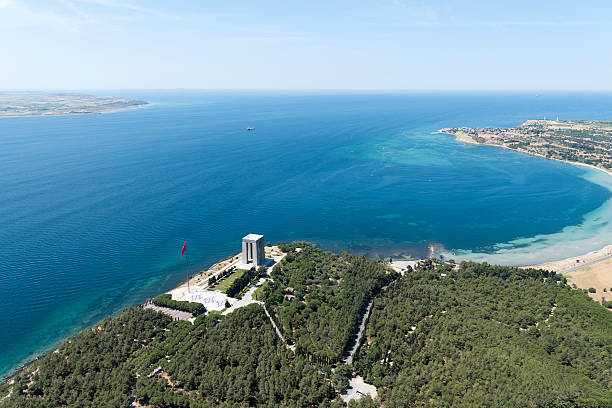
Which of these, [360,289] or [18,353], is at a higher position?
[360,289]

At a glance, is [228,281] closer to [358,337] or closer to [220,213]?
[358,337]

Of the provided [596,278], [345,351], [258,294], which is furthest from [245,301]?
[596,278]

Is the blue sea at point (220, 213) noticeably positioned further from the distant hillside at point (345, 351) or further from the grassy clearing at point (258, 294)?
the grassy clearing at point (258, 294)

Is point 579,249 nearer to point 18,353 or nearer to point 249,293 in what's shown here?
point 249,293

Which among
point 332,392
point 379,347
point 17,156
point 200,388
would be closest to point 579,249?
point 379,347

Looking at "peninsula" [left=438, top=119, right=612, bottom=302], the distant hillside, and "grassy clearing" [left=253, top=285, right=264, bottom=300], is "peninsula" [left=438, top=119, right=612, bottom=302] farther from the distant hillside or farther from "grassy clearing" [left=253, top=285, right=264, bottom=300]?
"grassy clearing" [left=253, top=285, right=264, bottom=300]
